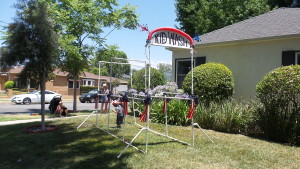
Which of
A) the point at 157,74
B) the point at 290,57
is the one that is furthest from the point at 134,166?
the point at 157,74

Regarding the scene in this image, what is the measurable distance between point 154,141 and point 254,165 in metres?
2.56

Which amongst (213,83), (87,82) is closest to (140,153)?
(213,83)

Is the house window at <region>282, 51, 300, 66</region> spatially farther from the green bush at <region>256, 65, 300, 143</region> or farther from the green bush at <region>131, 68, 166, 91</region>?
the green bush at <region>131, 68, 166, 91</region>

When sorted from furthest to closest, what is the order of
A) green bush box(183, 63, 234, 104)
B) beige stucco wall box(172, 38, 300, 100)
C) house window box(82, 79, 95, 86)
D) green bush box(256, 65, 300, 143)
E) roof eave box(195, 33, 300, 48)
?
house window box(82, 79, 95, 86) < beige stucco wall box(172, 38, 300, 100) < green bush box(183, 63, 234, 104) < roof eave box(195, 33, 300, 48) < green bush box(256, 65, 300, 143)

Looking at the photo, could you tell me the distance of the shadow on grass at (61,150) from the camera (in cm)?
516

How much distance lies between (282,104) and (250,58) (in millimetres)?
4170

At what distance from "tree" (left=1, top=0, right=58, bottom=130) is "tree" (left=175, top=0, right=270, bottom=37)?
50.4ft

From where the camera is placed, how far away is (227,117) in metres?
8.01

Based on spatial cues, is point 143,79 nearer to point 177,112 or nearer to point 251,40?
point 177,112

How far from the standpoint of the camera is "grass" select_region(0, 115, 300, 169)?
5.09m

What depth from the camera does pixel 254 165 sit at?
5.03 meters

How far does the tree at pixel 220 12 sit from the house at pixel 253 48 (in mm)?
8155

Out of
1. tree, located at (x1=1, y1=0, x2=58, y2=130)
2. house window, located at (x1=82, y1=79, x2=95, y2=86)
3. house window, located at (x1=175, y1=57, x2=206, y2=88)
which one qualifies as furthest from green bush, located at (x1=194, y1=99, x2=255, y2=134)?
house window, located at (x1=82, y1=79, x2=95, y2=86)

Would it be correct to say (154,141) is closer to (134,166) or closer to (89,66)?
(134,166)
